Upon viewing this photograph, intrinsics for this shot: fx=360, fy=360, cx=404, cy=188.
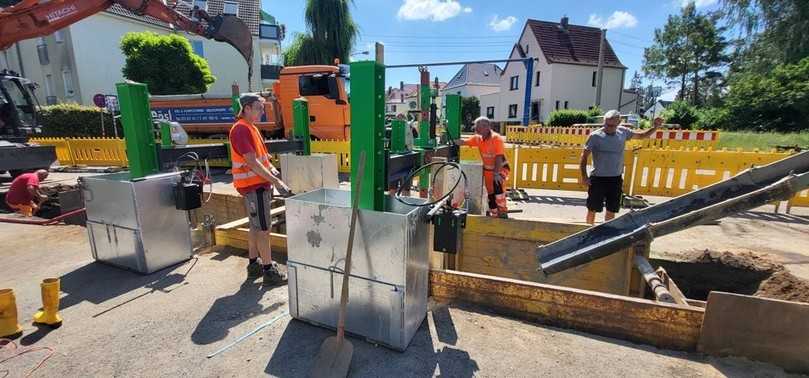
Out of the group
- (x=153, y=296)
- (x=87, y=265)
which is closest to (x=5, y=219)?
(x=87, y=265)

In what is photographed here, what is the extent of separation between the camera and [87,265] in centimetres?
406

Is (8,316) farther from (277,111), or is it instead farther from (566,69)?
(566,69)

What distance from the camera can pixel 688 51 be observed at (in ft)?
125

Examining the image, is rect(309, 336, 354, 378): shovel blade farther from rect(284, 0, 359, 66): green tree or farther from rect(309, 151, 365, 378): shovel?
rect(284, 0, 359, 66): green tree

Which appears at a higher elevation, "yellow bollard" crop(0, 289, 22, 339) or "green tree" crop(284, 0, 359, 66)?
"green tree" crop(284, 0, 359, 66)

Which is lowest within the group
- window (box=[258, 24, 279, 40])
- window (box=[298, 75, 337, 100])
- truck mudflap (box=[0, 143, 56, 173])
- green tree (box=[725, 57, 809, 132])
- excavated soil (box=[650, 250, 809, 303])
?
excavated soil (box=[650, 250, 809, 303])

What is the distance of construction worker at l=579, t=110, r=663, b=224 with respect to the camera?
4719mm

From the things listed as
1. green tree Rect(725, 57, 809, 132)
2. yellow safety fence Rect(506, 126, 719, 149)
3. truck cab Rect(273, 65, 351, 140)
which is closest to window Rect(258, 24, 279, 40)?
yellow safety fence Rect(506, 126, 719, 149)

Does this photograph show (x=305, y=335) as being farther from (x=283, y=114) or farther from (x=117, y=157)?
(x=117, y=157)

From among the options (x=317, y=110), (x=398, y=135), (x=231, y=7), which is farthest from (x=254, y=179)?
(x=231, y=7)

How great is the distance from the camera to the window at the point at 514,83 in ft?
114

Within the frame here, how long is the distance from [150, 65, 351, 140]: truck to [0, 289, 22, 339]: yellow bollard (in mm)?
6617

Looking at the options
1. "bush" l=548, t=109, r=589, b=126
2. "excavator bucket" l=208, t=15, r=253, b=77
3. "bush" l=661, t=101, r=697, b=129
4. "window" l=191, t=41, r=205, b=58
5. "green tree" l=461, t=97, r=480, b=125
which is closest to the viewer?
"excavator bucket" l=208, t=15, r=253, b=77

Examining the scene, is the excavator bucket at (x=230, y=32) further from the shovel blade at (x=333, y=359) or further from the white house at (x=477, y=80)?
the white house at (x=477, y=80)
